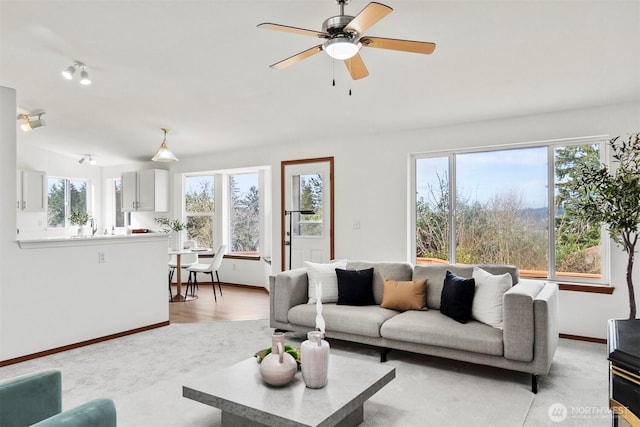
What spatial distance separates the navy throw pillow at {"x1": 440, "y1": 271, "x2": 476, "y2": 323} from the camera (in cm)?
344

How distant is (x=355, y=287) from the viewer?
13.4ft

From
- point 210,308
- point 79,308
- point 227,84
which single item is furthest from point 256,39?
point 210,308

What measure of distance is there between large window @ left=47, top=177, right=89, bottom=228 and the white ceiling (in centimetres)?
246

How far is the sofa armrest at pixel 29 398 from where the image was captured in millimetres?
1617

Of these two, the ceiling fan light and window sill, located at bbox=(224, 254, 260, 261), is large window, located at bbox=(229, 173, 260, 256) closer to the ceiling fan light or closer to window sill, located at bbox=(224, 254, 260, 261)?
window sill, located at bbox=(224, 254, 260, 261)

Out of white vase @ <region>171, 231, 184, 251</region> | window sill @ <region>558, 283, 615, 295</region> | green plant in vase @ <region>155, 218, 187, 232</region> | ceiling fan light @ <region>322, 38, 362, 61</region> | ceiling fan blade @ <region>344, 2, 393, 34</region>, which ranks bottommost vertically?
window sill @ <region>558, 283, 615, 295</region>

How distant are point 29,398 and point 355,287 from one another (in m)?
2.83

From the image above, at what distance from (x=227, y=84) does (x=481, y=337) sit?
11.1ft

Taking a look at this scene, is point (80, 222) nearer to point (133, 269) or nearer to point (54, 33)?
point (133, 269)

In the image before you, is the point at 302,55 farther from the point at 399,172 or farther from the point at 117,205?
the point at 117,205

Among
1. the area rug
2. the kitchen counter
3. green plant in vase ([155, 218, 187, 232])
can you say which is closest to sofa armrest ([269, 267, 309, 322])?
the area rug

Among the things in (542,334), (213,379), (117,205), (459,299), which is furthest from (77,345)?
(117,205)

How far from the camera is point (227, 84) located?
4375mm

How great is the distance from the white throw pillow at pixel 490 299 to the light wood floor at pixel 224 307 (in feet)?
8.85
